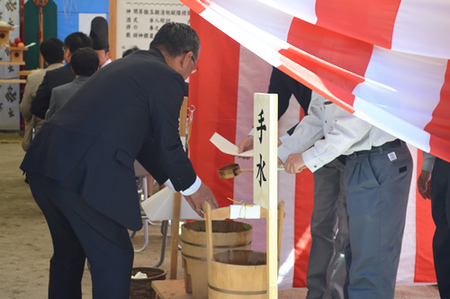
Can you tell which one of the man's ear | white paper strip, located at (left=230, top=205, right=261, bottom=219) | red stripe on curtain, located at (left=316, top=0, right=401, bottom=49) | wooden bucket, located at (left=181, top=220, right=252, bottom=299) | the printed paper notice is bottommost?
wooden bucket, located at (left=181, top=220, right=252, bottom=299)

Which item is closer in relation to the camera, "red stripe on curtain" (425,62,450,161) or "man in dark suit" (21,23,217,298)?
"red stripe on curtain" (425,62,450,161)

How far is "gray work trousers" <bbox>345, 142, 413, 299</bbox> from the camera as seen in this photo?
2441 mm

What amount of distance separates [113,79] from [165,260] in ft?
7.26

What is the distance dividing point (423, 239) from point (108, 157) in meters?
2.12

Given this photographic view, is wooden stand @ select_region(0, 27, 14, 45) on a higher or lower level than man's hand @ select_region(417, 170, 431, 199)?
higher

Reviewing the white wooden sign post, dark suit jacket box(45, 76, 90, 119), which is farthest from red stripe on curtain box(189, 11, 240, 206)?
the white wooden sign post

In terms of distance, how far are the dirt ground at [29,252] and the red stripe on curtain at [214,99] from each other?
0.76 m

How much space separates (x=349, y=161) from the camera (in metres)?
2.53

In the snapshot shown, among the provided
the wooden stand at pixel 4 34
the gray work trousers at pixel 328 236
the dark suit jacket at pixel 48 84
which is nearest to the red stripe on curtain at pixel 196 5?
the gray work trousers at pixel 328 236

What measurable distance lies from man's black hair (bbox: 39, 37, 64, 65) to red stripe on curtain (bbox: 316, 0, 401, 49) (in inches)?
150

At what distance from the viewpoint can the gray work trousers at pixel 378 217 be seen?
2.44 meters

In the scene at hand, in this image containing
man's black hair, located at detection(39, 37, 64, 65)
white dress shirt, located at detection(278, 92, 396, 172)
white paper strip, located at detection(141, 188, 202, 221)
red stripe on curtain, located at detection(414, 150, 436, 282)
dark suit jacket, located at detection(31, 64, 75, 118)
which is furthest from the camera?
man's black hair, located at detection(39, 37, 64, 65)

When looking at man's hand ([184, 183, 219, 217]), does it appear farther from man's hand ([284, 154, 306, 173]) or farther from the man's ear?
the man's ear

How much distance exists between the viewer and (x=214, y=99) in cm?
364
